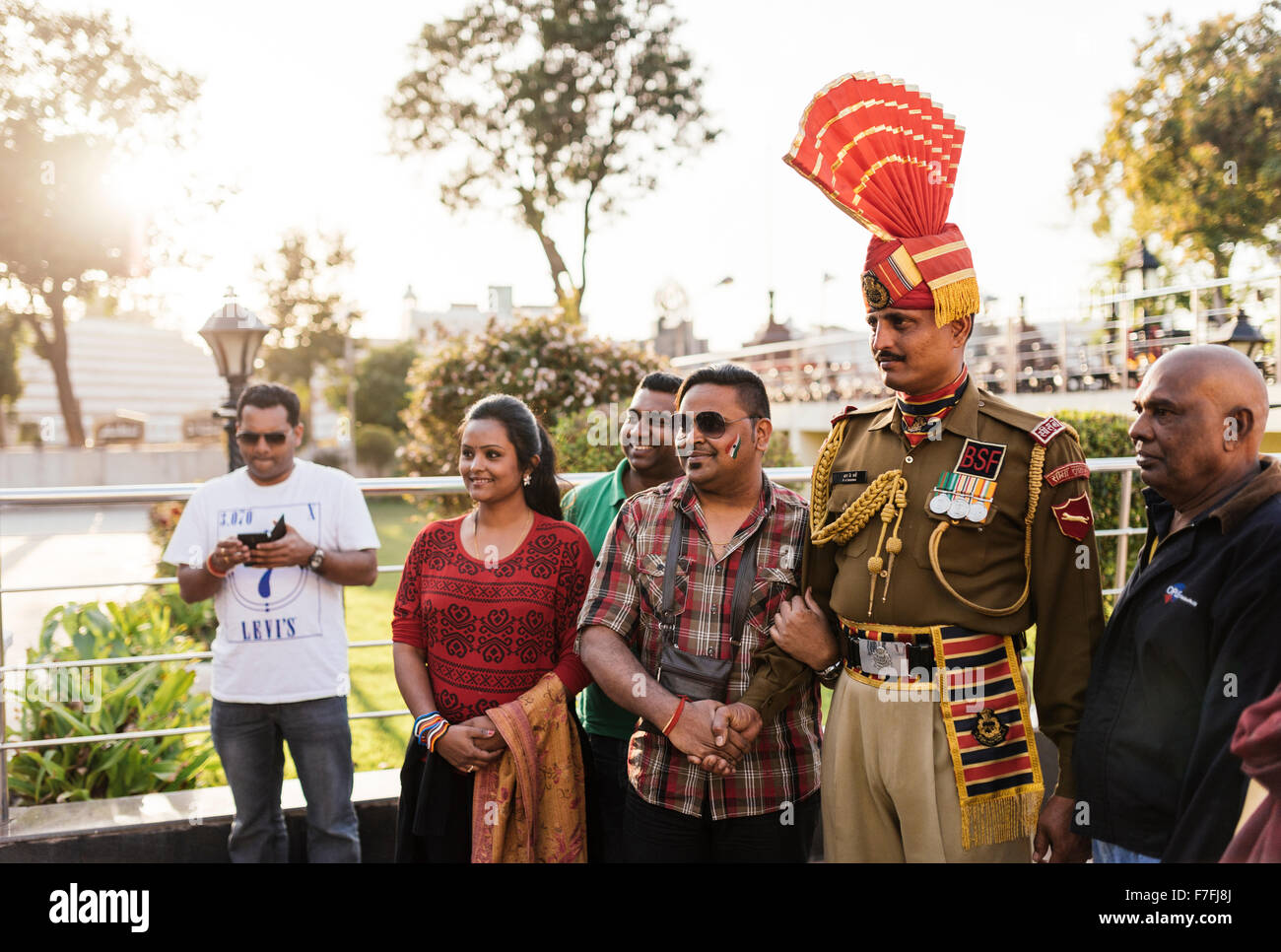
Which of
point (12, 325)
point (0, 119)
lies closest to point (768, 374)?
point (0, 119)

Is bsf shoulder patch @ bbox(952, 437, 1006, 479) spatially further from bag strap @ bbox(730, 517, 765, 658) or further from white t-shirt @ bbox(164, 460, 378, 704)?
white t-shirt @ bbox(164, 460, 378, 704)

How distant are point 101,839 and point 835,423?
2887 millimetres

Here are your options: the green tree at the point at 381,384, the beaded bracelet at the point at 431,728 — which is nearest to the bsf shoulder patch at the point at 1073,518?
the beaded bracelet at the point at 431,728

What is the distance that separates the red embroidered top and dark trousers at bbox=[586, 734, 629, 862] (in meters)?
0.29

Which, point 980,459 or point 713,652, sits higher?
point 980,459

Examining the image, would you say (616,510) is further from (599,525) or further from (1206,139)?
(1206,139)

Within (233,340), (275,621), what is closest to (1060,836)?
(275,621)

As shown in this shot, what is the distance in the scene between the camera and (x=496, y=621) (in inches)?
104

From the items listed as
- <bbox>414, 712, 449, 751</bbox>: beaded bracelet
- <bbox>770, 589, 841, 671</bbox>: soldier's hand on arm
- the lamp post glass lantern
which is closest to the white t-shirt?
<bbox>414, 712, 449, 751</bbox>: beaded bracelet

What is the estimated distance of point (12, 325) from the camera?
24.4m

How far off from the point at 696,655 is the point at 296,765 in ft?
5.09

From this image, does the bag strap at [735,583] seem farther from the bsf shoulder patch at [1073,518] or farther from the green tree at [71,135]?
the green tree at [71,135]
